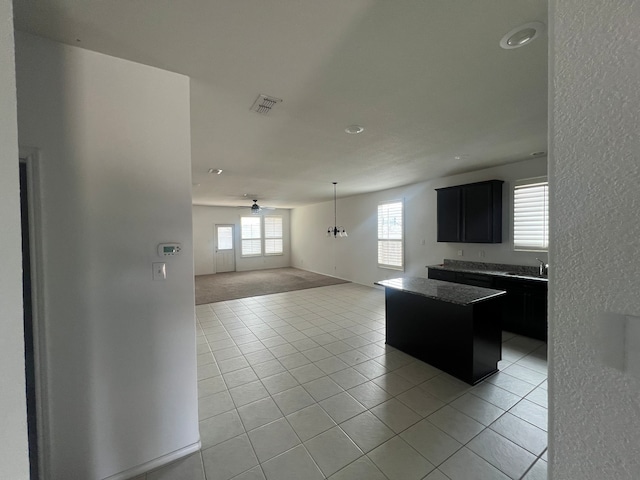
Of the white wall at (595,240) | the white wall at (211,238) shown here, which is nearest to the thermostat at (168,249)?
the white wall at (595,240)

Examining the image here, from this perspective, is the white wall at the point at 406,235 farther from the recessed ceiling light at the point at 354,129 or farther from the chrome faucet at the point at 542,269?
the recessed ceiling light at the point at 354,129

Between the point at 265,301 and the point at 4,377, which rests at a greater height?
the point at 4,377

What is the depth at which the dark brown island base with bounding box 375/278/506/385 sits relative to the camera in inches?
104

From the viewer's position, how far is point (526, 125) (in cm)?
272

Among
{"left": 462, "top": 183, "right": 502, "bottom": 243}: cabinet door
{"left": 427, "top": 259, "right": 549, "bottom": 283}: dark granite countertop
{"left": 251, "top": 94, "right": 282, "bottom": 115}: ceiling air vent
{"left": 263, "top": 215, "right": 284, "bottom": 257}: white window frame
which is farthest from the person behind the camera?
{"left": 263, "top": 215, "right": 284, "bottom": 257}: white window frame

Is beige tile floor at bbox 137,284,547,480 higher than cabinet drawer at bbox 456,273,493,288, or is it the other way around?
cabinet drawer at bbox 456,273,493,288

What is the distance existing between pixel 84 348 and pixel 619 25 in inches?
99.7

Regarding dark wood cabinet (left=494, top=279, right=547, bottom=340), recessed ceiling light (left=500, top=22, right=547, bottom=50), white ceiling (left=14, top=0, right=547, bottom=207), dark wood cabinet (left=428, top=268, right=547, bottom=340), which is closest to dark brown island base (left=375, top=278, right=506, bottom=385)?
dark wood cabinet (left=428, top=268, right=547, bottom=340)

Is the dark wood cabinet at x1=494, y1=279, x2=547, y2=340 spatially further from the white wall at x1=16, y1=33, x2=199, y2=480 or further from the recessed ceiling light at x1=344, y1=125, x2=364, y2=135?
the white wall at x1=16, y1=33, x2=199, y2=480

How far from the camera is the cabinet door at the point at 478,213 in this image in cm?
434

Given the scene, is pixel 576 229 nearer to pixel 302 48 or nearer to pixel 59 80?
pixel 302 48

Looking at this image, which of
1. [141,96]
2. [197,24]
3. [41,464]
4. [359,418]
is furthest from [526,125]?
[41,464]

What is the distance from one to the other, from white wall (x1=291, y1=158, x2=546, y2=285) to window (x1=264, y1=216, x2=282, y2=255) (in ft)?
2.66

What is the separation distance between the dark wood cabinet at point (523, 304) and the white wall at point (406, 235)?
0.61 meters
